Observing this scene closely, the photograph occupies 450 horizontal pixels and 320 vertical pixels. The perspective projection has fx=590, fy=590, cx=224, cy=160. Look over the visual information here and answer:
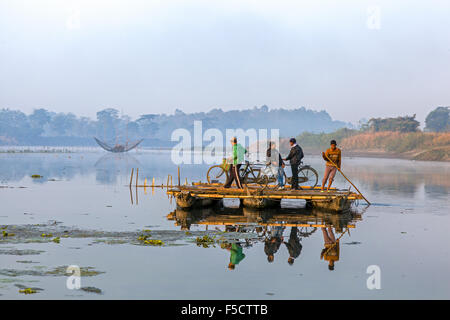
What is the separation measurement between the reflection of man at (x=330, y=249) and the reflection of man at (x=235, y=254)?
86.7 inches

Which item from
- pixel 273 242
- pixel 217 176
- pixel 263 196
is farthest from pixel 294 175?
pixel 273 242

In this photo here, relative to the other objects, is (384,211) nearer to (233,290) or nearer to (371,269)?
(371,269)

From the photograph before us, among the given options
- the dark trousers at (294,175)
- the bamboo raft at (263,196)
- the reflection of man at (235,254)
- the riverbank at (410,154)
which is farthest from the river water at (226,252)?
the riverbank at (410,154)

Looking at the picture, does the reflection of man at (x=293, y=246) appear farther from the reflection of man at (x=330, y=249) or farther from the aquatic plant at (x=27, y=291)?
the aquatic plant at (x=27, y=291)

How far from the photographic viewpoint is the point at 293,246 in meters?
17.2

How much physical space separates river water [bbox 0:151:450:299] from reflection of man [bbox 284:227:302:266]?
0.03m

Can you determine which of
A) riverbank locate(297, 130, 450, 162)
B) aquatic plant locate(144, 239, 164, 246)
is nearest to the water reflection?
aquatic plant locate(144, 239, 164, 246)

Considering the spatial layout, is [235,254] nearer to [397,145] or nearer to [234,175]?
[234,175]

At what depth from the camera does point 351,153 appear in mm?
122500

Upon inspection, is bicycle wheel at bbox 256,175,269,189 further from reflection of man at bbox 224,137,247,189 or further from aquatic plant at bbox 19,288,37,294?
aquatic plant at bbox 19,288,37,294

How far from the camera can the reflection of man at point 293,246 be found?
51.7 feet

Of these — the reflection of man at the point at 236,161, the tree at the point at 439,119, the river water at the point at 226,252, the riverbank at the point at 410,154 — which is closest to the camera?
the river water at the point at 226,252
